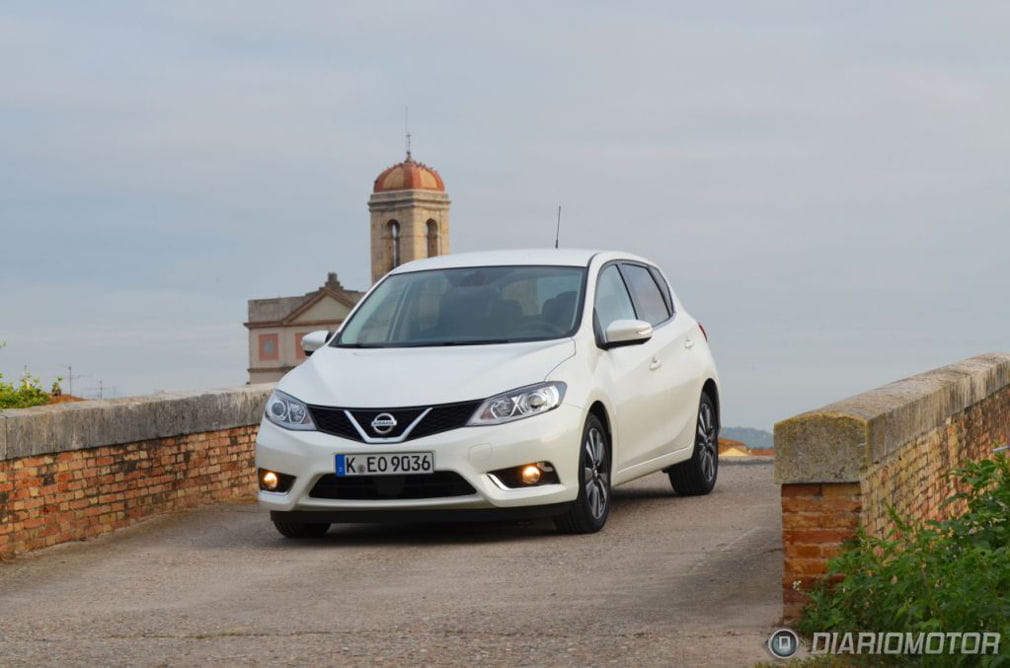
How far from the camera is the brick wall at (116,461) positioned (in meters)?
10.1

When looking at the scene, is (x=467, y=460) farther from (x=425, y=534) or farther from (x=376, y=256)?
(x=376, y=256)

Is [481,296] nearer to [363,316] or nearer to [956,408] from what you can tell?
[363,316]

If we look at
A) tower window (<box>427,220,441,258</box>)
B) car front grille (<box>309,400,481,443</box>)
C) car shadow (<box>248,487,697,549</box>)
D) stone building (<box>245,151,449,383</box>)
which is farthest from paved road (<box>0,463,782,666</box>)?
tower window (<box>427,220,441,258</box>)

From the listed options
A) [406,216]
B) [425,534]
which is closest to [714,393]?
[425,534]

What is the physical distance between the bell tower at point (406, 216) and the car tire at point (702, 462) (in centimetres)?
8859

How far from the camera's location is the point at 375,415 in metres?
9.09

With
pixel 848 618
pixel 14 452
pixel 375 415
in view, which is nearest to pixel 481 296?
pixel 375 415

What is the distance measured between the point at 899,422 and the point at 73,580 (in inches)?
180

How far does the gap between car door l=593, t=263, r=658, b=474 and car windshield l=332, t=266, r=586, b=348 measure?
258mm

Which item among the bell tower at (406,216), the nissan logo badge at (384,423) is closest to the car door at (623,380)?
the nissan logo badge at (384,423)

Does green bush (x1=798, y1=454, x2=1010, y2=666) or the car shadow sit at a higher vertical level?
green bush (x1=798, y1=454, x2=1010, y2=666)

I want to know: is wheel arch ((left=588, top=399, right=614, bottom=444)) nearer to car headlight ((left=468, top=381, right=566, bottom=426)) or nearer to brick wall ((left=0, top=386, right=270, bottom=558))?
car headlight ((left=468, top=381, right=566, bottom=426))

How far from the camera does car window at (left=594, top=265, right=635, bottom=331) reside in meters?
10.2

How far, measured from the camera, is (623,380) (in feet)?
32.8
